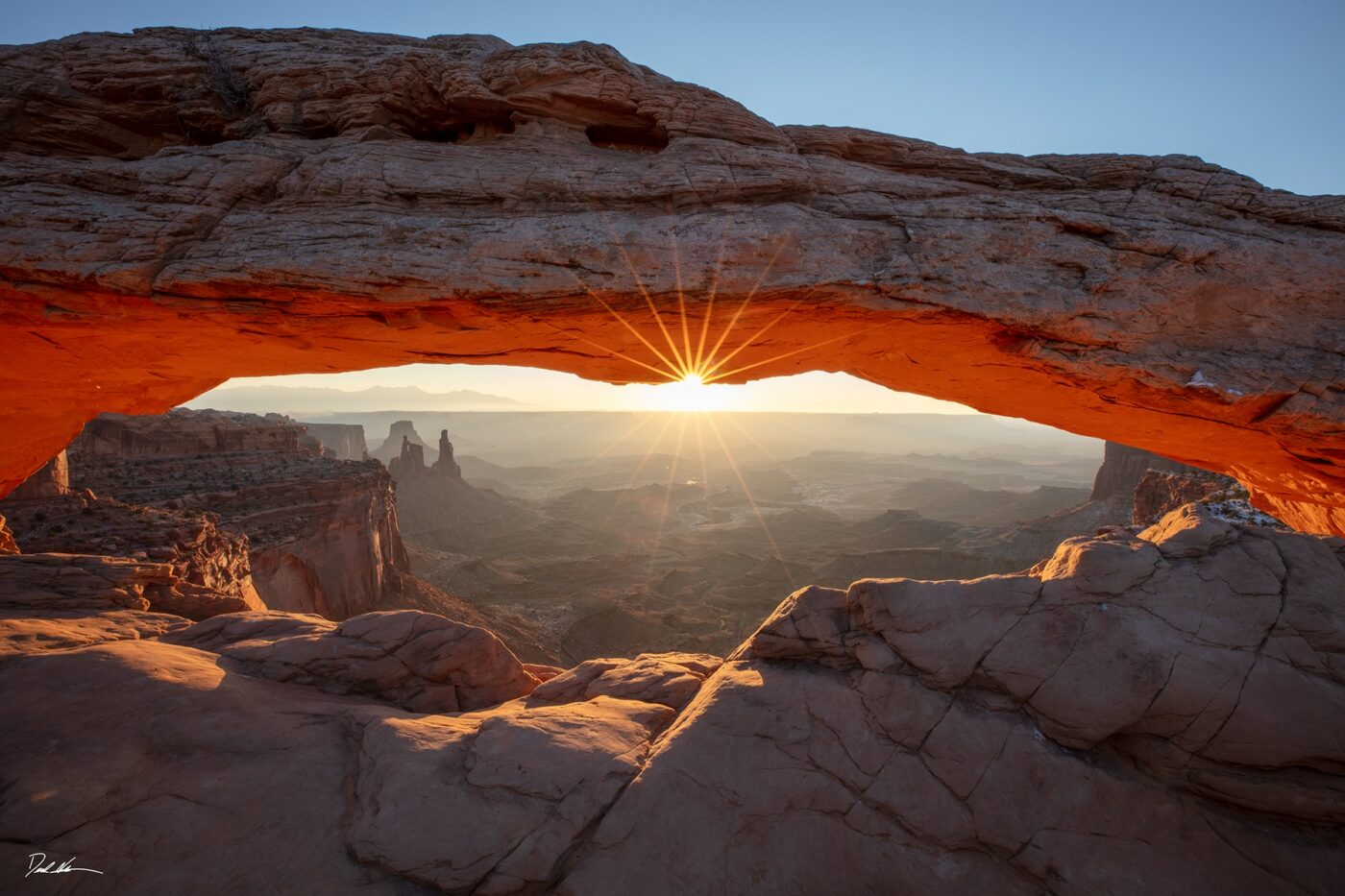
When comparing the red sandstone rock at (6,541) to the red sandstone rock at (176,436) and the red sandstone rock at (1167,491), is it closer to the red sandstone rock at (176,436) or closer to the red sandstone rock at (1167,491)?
the red sandstone rock at (176,436)

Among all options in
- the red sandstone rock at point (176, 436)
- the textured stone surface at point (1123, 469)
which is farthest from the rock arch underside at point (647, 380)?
the textured stone surface at point (1123, 469)

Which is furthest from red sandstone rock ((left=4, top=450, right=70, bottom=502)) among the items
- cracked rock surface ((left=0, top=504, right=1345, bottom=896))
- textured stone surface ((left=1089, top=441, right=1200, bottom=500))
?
textured stone surface ((left=1089, top=441, right=1200, bottom=500))

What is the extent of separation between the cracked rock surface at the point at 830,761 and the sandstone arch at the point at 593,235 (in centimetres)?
320

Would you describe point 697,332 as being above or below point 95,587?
above

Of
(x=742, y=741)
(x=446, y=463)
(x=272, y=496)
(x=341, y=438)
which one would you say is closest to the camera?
(x=742, y=741)

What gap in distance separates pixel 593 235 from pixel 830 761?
7.52 m

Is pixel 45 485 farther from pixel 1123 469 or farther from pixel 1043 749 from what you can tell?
pixel 1123 469

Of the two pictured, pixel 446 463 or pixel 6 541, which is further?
pixel 446 463

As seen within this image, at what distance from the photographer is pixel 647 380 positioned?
1103 cm

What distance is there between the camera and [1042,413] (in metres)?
10.4

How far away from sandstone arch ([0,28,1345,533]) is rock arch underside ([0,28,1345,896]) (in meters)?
0.07
